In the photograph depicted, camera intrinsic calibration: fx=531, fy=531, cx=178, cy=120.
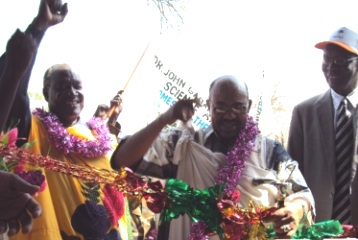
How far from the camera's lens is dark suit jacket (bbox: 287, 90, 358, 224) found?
321 cm

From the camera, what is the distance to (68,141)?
3.00 m

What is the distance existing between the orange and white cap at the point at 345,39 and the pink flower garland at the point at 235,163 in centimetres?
108

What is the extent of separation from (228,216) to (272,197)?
15.5 inches

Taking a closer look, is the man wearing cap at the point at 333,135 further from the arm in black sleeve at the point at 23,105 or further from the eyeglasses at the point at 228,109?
the arm in black sleeve at the point at 23,105

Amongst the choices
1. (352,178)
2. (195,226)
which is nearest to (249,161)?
(195,226)

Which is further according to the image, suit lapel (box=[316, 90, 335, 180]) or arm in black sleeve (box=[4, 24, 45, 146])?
suit lapel (box=[316, 90, 335, 180])

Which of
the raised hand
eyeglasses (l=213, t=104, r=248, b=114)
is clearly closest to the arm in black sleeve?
the raised hand

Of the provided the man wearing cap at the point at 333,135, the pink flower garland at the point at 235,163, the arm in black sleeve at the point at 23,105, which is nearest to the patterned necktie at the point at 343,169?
the man wearing cap at the point at 333,135

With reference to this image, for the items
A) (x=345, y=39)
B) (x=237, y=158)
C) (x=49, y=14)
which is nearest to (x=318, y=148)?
(x=345, y=39)

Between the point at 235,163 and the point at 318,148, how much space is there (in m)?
1.05

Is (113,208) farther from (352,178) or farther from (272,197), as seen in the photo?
(352,178)

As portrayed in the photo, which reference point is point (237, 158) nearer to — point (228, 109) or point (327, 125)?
point (228, 109)

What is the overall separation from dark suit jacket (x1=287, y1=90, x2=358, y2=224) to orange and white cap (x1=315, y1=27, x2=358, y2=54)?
33 centimetres

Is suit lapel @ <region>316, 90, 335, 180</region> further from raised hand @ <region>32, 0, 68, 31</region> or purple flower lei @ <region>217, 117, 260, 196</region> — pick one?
raised hand @ <region>32, 0, 68, 31</region>
